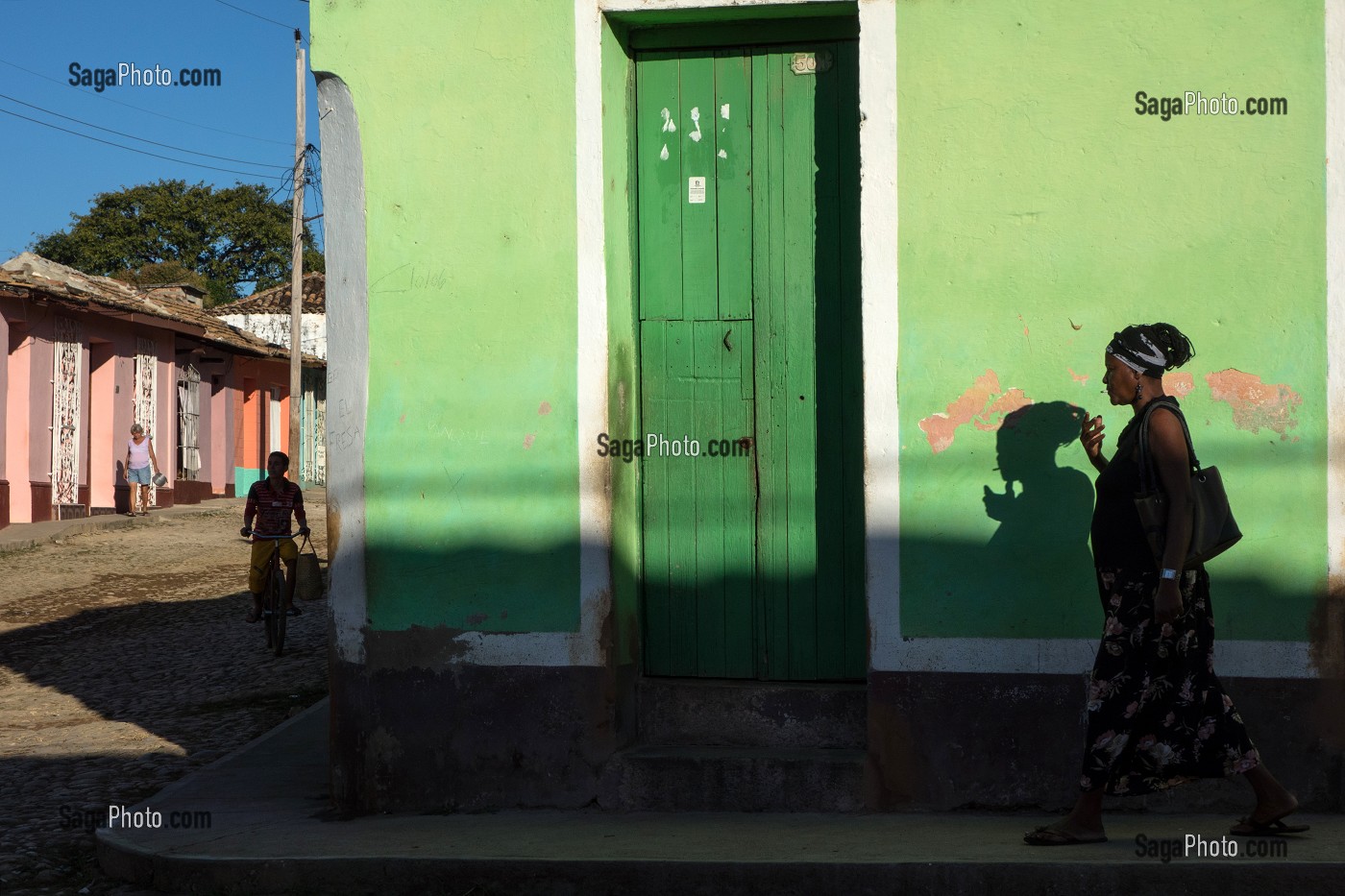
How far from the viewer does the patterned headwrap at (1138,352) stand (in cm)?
436

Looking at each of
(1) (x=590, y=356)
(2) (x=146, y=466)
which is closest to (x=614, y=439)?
(1) (x=590, y=356)

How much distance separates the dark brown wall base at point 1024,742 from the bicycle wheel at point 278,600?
19.5 feet

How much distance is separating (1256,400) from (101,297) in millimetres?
18024

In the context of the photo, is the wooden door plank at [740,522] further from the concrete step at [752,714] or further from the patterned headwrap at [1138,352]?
the patterned headwrap at [1138,352]

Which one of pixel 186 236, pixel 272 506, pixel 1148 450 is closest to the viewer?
pixel 1148 450

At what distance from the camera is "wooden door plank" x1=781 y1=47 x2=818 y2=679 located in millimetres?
5367

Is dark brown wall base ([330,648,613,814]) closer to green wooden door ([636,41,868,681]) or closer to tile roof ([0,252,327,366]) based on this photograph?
green wooden door ([636,41,868,681])

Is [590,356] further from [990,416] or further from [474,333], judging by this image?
[990,416]

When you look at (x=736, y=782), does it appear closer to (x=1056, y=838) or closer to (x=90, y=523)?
(x=1056, y=838)

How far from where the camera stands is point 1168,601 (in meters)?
4.07

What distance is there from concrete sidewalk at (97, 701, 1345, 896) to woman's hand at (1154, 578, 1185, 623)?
0.76 m

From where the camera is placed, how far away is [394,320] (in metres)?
5.27

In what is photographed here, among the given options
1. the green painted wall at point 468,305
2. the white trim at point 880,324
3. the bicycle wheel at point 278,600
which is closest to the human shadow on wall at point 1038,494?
the white trim at point 880,324

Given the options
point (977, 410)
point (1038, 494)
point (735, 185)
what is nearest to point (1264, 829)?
point (1038, 494)
